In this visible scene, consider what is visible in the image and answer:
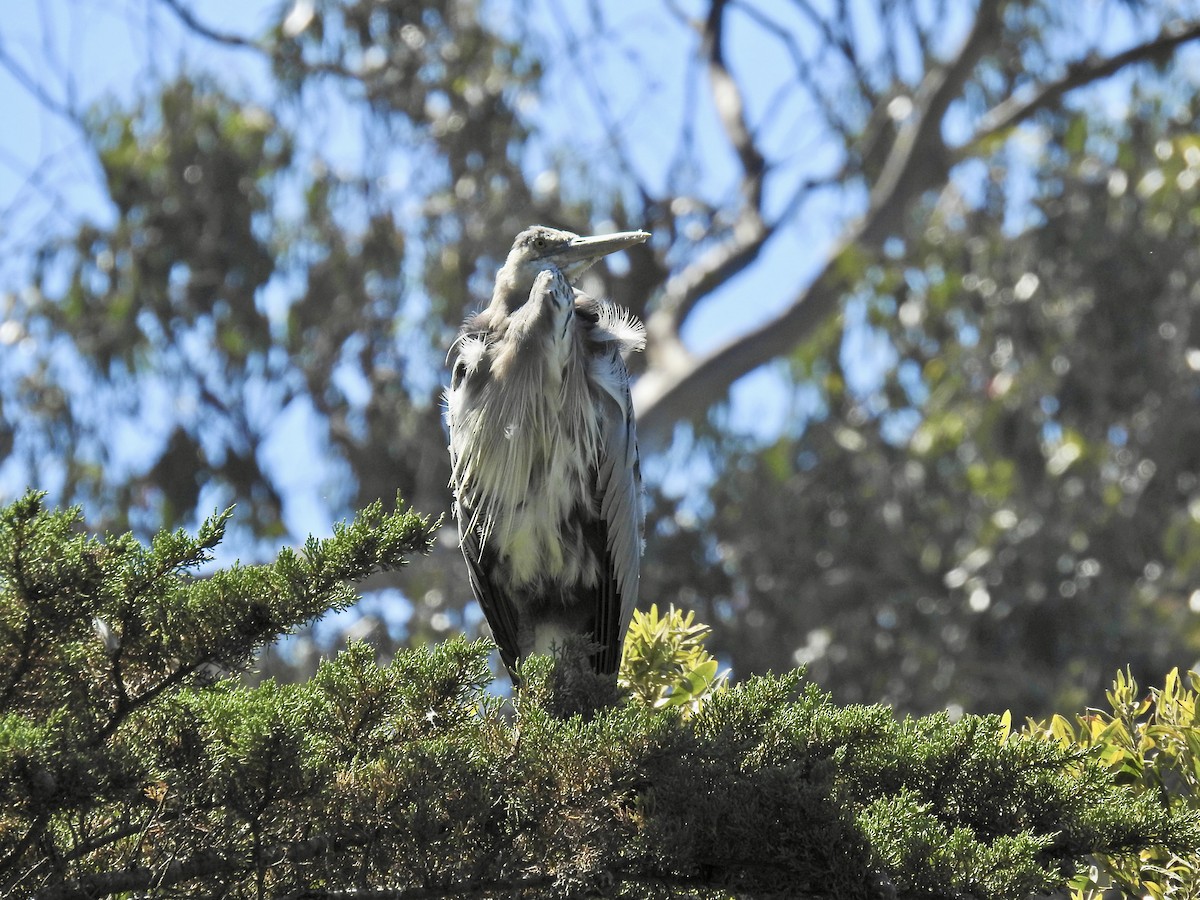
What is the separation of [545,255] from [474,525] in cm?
84

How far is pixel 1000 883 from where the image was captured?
7.07 ft

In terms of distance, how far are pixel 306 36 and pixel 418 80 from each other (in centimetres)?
73

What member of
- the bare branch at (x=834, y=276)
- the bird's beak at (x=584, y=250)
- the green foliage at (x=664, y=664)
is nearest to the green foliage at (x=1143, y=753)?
the green foliage at (x=664, y=664)

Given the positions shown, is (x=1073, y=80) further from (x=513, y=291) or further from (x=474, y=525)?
(x=474, y=525)

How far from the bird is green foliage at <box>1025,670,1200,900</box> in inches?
48.2

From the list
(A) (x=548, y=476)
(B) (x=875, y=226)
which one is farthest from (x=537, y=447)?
(B) (x=875, y=226)

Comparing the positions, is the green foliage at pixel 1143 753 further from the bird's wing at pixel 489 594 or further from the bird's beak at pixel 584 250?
the bird's beak at pixel 584 250

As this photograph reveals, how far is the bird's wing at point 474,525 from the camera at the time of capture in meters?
3.76

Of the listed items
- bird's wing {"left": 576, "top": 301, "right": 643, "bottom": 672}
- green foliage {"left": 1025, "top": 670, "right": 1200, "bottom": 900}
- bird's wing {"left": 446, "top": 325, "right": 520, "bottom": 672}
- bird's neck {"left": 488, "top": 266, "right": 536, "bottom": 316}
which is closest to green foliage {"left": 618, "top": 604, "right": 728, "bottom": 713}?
bird's wing {"left": 576, "top": 301, "right": 643, "bottom": 672}

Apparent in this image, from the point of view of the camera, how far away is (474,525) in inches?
148

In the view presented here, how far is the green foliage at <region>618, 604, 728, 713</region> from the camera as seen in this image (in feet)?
10.6

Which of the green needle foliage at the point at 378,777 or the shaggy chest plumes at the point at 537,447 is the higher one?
the shaggy chest plumes at the point at 537,447

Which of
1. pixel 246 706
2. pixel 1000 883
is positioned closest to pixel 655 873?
pixel 1000 883

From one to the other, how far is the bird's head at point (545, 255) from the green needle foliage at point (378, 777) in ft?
5.80
